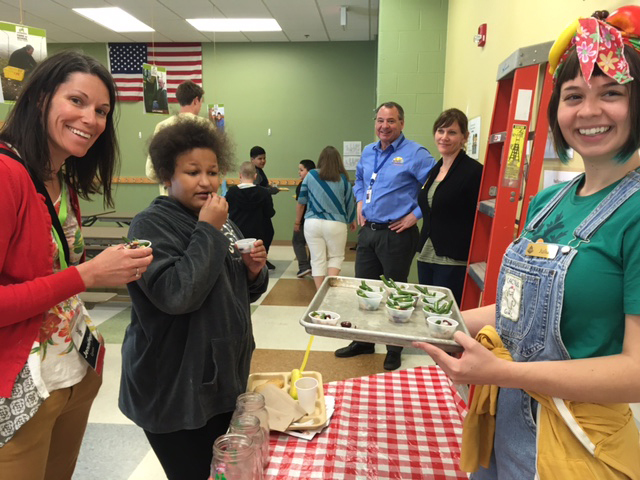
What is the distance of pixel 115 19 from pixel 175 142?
640cm

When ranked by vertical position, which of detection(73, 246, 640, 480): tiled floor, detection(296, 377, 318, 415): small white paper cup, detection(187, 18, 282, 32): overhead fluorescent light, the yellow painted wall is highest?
detection(187, 18, 282, 32): overhead fluorescent light

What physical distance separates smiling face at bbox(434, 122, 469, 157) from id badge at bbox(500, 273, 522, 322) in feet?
6.52

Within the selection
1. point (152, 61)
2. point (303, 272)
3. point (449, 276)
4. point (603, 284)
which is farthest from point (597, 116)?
point (152, 61)

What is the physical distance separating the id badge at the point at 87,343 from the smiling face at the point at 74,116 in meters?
0.48

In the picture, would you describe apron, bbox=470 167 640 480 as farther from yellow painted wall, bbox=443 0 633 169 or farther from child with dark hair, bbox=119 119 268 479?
yellow painted wall, bbox=443 0 633 169

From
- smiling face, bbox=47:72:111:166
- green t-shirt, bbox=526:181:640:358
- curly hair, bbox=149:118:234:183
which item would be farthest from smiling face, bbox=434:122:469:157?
smiling face, bbox=47:72:111:166

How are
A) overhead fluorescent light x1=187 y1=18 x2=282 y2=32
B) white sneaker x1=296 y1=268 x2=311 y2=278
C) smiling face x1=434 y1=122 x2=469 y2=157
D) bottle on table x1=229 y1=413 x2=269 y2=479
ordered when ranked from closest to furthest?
1. bottle on table x1=229 y1=413 x2=269 y2=479
2. smiling face x1=434 y1=122 x2=469 y2=157
3. white sneaker x1=296 y1=268 x2=311 y2=278
4. overhead fluorescent light x1=187 y1=18 x2=282 y2=32

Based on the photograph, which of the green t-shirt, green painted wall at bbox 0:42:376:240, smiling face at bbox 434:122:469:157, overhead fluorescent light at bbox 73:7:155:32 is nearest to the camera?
the green t-shirt

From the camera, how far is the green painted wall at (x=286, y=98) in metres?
7.56

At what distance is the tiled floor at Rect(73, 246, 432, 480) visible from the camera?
6.93 feet

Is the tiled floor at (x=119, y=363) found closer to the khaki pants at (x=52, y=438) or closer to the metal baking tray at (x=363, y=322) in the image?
the khaki pants at (x=52, y=438)

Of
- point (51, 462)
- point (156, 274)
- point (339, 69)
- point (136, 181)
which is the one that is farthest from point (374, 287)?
point (136, 181)

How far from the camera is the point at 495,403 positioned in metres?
0.96

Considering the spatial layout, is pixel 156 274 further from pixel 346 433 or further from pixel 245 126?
pixel 245 126
